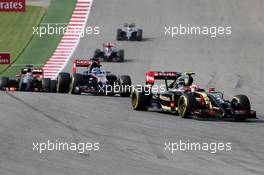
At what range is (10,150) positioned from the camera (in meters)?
16.3

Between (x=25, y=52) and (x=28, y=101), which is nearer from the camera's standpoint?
(x=28, y=101)

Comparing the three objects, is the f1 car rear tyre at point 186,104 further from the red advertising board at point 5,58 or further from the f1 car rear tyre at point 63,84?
the red advertising board at point 5,58

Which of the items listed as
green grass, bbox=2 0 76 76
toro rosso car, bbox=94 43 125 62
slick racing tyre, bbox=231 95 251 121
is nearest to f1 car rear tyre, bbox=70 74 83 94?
slick racing tyre, bbox=231 95 251 121

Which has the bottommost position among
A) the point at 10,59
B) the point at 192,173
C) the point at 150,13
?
the point at 192,173

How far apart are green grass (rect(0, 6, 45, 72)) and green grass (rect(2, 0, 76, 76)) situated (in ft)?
1.42

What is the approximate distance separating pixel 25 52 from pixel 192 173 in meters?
32.6

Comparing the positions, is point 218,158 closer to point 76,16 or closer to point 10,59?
point 10,59

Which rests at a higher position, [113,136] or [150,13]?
[150,13]

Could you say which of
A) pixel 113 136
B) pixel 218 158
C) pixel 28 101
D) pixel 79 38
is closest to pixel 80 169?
pixel 218 158

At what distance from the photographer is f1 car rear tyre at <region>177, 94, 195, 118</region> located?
866 inches

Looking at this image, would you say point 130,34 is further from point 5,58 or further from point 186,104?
point 186,104

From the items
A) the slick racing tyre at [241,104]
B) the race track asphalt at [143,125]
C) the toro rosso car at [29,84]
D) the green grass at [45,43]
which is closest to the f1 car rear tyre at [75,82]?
the toro rosso car at [29,84]

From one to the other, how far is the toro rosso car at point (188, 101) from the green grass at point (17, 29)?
1925 cm

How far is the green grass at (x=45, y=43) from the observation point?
4378cm
